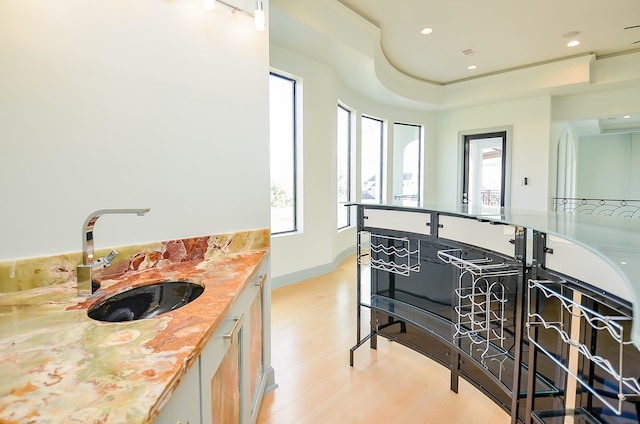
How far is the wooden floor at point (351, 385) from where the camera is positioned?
1.77 metres

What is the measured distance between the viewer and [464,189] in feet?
23.0

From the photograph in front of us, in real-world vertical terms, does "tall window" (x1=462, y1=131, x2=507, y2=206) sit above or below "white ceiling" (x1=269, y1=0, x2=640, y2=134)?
below

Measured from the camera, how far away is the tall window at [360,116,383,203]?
19.9ft

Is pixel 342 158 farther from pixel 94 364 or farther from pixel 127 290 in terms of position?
pixel 94 364

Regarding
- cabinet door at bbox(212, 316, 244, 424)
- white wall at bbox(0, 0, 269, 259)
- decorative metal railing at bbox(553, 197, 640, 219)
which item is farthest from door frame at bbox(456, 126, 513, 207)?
cabinet door at bbox(212, 316, 244, 424)

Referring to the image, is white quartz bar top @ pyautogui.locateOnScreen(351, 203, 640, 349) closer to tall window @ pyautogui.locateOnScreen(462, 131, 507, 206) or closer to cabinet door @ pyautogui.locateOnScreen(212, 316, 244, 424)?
cabinet door @ pyautogui.locateOnScreen(212, 316, 244, 424)

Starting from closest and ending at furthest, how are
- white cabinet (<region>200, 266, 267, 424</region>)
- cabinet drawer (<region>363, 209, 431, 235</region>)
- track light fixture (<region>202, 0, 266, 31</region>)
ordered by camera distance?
1. white cabinet (<region>200, 266, 267, 424</region>)
2. track light fixture (<region>202, 0, 266, 31</region>)
3. cabinet drawer (<region>363, 209, 431, 235</region>)

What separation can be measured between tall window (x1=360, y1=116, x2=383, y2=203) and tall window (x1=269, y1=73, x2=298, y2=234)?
6.88 feet

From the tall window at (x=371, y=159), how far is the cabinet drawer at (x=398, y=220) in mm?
3619

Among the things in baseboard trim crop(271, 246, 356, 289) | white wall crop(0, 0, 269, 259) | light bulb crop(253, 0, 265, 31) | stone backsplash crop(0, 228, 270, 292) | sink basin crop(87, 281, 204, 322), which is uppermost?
light bulb crop(253, 0, 265, 31)

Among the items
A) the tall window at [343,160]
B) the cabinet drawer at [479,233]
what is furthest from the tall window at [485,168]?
the cabinet drawer at [479,233]

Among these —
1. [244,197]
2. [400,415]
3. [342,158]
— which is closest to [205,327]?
[244,197]

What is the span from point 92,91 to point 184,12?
2.15 ft

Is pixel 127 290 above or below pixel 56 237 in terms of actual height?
below
